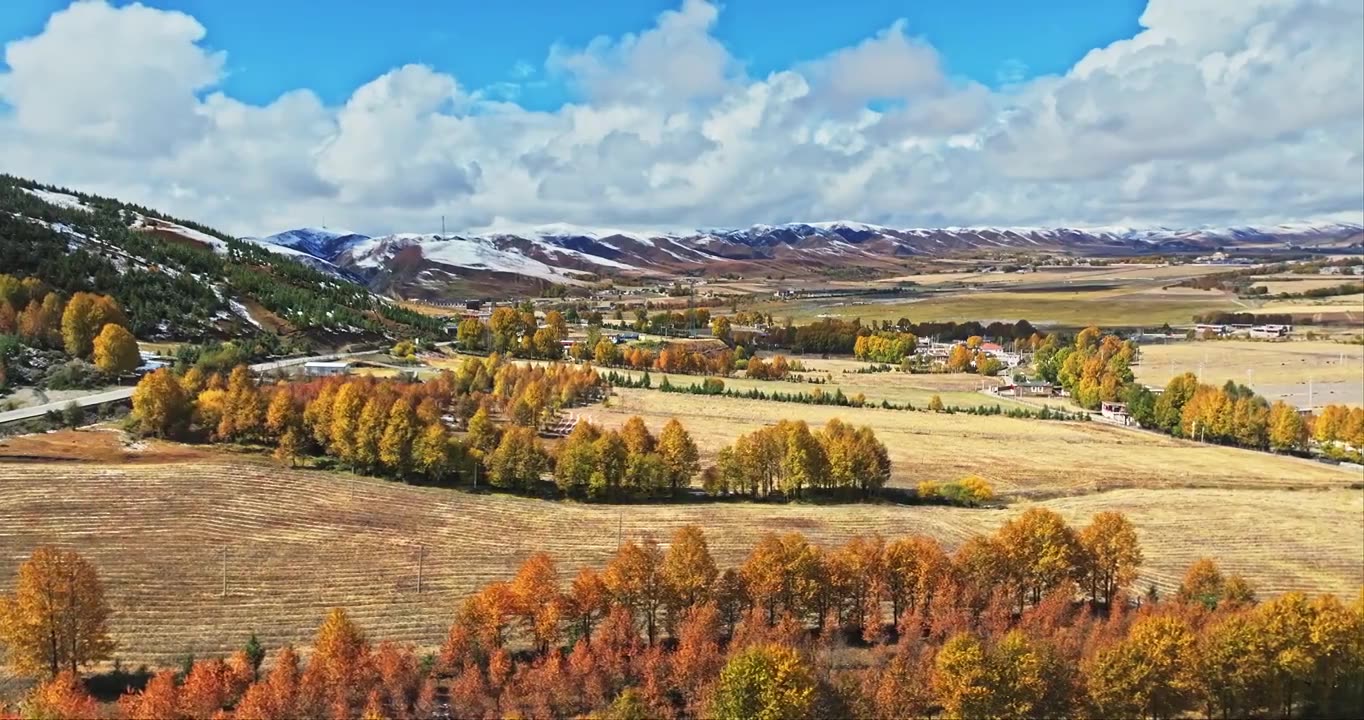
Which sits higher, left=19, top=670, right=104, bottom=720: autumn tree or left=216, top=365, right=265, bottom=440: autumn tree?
left=216, top=365, right=265, bottom=440: autumn tree

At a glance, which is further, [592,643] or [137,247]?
[137,247]

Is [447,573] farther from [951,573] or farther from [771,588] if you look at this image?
[951,573]

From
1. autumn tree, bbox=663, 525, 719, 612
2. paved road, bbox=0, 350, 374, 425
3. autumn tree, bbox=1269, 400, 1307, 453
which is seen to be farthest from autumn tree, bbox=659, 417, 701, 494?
autumn tree, bbox=1269, 400, 1307, 453

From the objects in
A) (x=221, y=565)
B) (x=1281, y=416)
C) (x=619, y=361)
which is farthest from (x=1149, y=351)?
(x=221, y=565)

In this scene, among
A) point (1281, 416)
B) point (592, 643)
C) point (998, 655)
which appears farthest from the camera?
point (1281, 416)

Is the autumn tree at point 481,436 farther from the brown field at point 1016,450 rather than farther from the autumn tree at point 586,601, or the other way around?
the autumn tree at point 586,601

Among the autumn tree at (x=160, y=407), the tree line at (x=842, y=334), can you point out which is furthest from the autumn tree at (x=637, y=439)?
the tree line at (x=842, y=334)

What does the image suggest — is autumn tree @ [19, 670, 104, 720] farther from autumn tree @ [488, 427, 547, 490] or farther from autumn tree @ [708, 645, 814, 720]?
autumn tree @ [488, 427, 547, 490]

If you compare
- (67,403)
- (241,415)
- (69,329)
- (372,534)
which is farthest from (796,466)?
(69,329)

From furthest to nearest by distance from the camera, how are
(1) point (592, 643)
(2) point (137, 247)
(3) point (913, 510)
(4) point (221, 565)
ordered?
(2) point (137, 247), (3) point (913, 510), (4) point (221, 565), (1) point (592, 643)
